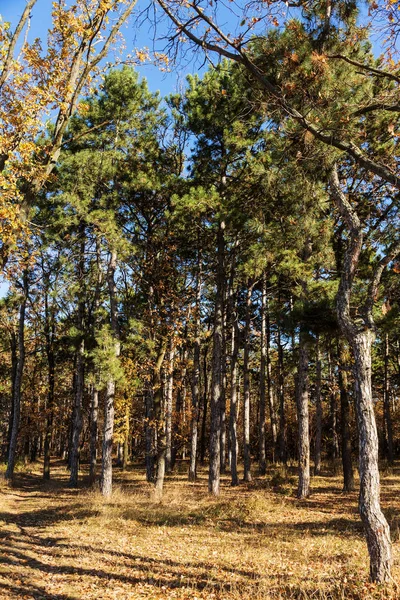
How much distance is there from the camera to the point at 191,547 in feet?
27.7

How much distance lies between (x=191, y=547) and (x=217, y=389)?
5.93m

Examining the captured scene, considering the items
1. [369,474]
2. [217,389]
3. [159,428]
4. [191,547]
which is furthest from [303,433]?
[369,474]

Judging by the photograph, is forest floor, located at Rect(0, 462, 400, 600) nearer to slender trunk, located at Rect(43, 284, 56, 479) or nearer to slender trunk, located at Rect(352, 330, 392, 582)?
slender trunk, located at Rect(352, 330, 392, 582)

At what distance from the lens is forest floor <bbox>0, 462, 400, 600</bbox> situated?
6031 mm

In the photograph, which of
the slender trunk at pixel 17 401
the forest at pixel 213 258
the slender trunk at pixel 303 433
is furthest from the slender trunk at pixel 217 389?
the slender trunk at pixel 17 401

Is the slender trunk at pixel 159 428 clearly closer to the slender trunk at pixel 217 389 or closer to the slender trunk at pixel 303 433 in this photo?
the slender trunk at pixel 217 389

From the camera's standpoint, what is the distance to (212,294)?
21.9 meters

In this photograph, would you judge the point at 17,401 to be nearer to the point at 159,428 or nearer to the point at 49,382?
the point at 49,382

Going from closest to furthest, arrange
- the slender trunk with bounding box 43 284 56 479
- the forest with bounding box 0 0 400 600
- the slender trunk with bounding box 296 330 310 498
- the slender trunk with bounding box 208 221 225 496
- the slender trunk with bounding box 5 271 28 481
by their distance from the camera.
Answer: the forest with bounding box 0 0 400 600 < the slender trunk with bounding box 296 330 310 498 < the slender trunk with bounding box 208 221 225 496 < the slender trunk with bounding box 5 271 28 481 < the slender trunk with bounding box 43 284 56 479

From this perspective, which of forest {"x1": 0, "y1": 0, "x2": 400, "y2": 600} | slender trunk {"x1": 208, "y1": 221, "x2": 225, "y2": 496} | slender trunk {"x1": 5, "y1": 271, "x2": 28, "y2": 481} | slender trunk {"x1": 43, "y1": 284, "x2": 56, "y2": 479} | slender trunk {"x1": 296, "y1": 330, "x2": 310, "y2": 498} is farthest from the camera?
slender trunk {"x1": 43, "y1": 284, "x2": 56, "y2": 479}

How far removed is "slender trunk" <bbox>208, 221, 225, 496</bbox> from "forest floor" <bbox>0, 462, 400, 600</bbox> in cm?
77

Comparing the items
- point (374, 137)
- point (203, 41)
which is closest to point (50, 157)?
point (203, 41)

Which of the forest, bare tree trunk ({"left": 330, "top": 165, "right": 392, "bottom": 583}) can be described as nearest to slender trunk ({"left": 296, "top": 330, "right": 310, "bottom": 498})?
the forest

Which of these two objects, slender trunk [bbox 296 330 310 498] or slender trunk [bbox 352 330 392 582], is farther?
slender trunk [bbox 296 330 310 498]
